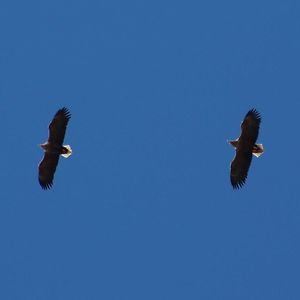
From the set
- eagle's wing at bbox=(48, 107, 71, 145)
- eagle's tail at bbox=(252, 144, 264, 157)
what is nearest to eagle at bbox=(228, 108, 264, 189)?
eagle's tail at bbox=(252, 144, 264, 157)

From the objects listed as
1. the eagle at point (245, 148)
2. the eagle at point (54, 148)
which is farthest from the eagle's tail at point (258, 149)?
the eagle at point (54, 148)

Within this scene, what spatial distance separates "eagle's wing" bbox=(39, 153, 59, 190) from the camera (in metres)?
62.7

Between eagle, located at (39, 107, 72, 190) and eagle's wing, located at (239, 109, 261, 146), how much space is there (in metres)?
6.95

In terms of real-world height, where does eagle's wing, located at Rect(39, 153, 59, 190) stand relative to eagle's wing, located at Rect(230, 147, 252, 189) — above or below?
below

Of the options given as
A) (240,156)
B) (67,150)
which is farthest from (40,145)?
(240,156)

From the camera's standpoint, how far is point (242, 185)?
6206 centimetres

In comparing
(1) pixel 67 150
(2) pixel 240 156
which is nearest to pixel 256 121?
(2) pixel 240 156

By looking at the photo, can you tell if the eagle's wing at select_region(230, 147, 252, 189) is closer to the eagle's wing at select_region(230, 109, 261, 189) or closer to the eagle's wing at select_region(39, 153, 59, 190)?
the eagle's wing at select_region(230, 109, 261, 189)

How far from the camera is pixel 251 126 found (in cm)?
6134

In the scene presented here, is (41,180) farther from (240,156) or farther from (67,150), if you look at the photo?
(240,156)

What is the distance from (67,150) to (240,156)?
691cm

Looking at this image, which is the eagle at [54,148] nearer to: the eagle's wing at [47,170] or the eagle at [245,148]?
the eagle's wing at [47,170]

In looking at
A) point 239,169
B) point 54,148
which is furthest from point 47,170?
point 239,169

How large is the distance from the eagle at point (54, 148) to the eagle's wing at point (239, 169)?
656cm
